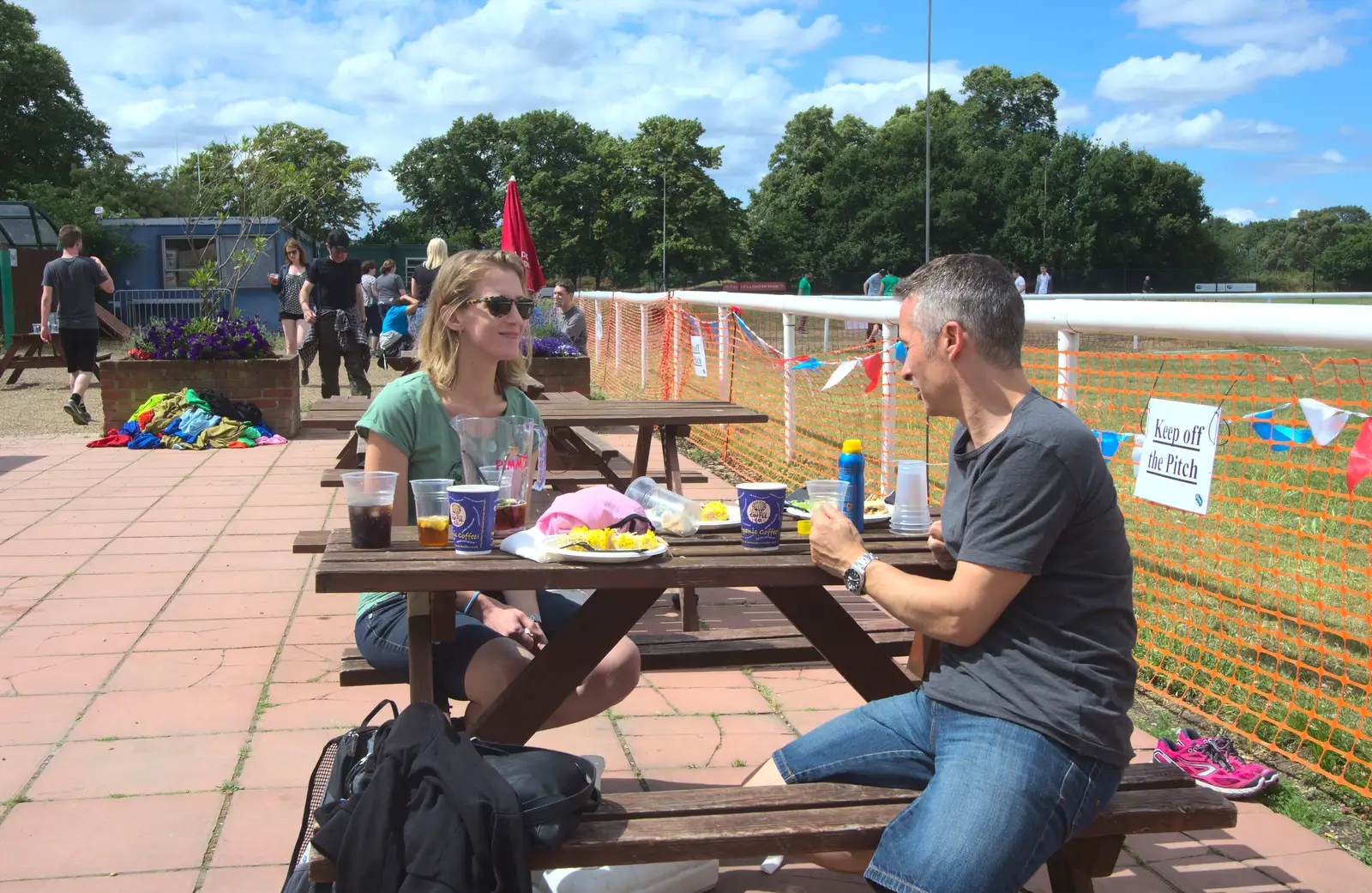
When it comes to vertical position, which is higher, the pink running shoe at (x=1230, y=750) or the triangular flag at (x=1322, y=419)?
the triangular flag at (x=1322, y=419)

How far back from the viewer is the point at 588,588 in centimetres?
224

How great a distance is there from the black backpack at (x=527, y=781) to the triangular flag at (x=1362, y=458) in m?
2.37

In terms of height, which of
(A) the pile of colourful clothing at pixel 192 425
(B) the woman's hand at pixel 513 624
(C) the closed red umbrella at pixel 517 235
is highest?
(C) the closed red umbrella at pixel 517 235

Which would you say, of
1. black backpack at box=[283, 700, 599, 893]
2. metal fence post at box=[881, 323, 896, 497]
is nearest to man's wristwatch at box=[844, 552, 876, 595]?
black backpack at box=[283, 700, 599, 893]

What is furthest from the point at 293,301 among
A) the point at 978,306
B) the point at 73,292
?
the point at 978,306

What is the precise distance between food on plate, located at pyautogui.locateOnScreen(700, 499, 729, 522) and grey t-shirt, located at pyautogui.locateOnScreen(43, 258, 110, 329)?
10561 mm

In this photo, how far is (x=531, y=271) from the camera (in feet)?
32.7

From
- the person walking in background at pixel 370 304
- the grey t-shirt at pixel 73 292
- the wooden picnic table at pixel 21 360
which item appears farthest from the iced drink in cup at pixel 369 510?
the person walking in background at pixel 370 304

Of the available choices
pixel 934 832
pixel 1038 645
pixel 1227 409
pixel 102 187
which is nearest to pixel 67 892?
pixel 934 832

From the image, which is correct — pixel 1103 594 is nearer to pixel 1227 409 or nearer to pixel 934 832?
pixel 934 832

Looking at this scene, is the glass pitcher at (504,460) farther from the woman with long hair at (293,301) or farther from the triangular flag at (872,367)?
the woman with long hair at (293,301)

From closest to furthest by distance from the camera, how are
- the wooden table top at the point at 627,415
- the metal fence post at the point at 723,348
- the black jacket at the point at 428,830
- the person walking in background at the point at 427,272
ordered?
the black jacket at the point at 428,830, the wooden table top at the point at 627,415, the metal fence post at the point at 723,348, the person walking in background at the point at 427,272

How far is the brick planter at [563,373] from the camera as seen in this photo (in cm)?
1159

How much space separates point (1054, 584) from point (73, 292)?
11.7 metres
